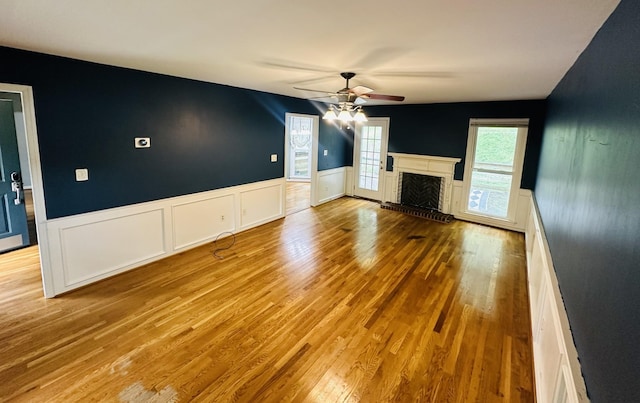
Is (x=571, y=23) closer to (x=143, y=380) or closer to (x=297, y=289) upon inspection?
(x=297, y=289)

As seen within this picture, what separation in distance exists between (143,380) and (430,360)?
2.16m

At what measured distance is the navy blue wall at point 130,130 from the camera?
2.98 meters

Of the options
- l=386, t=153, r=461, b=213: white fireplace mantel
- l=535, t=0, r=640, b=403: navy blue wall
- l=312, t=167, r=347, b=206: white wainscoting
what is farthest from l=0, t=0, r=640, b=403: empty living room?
l=312, t=167, r=347, b=206: white wainscoting

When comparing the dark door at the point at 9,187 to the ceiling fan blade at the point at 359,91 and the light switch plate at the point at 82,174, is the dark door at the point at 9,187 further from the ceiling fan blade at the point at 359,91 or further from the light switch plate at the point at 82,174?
the ceiling fan blade at the point at 359,91

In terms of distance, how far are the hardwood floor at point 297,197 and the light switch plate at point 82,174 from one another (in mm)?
3727

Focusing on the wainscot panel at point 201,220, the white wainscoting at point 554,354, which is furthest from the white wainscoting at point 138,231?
the white wainscoting at point 554,354

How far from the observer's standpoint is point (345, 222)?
19.5ft

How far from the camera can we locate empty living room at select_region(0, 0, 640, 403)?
153cm

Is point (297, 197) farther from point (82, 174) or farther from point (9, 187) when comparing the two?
point (9, 187)

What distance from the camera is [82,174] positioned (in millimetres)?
3266

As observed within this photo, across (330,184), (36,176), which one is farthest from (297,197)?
(36,176)

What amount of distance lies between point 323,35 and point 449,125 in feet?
16.0

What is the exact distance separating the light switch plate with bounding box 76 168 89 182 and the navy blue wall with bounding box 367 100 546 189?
5.78 meters

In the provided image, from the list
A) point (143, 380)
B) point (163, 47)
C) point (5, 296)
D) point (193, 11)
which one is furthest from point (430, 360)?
point (5, 296)
